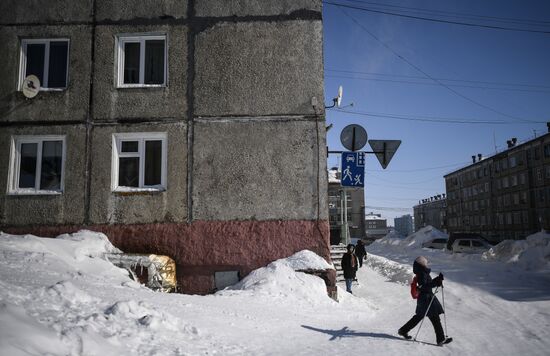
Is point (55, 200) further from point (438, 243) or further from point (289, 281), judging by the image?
point (438, 243)

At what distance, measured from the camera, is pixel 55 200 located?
9477mm

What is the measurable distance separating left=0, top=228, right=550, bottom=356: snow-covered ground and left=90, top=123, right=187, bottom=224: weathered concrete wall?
2.82 feet

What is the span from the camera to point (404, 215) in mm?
109250

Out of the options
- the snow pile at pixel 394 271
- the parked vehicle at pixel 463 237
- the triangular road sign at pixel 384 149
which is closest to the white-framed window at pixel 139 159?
the triangular road sign at pixel 384 149

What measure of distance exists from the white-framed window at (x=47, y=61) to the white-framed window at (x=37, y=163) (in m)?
1.62

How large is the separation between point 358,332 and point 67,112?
9.23m

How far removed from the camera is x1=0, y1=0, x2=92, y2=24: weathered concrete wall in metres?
10.1

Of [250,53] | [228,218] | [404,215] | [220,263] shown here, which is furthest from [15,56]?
[404,215]

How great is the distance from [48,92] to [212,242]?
6.24m

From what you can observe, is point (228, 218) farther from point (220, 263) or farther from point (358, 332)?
point (358, 332)

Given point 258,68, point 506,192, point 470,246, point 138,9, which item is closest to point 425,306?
point 258,68

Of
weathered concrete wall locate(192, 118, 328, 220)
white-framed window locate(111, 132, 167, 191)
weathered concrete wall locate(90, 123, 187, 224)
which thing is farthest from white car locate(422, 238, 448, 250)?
white-framed window locate(111, 132, 167, 191)

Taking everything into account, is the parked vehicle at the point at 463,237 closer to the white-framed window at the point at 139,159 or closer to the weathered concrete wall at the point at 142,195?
the weathered concrete wall at the point at 142,195

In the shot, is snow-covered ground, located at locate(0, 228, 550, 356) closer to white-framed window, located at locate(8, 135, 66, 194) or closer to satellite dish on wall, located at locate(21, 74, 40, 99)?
white-framed window, located at locate(8, 135, 66, 194)
